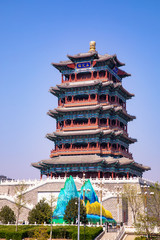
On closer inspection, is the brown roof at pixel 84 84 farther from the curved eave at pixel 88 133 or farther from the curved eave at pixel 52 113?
Result: the curved eave at pixel 88 133

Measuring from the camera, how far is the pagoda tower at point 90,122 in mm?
67000

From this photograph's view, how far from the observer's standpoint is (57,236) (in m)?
41.2

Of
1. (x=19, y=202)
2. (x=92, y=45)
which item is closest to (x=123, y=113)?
(x=92, y=45)

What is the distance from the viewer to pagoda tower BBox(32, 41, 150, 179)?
6700 centimetres

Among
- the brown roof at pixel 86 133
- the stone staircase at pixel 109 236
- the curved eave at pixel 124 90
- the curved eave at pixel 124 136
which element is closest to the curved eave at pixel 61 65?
the curved eave at pixel 124 90

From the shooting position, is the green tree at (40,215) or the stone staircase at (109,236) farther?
the green tree at (40,215)

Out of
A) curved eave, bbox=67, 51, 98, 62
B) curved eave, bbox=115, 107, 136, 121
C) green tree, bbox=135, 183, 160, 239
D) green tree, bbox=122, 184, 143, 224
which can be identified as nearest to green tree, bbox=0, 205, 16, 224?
green tree, bbox=122, 184, 143, 224

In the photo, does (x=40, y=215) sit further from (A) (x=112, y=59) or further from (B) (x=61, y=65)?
(B) (x=61, y=65)

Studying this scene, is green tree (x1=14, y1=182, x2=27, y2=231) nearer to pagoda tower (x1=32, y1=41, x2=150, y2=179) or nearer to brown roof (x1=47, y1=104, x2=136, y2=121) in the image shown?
pagoda tower (x1=32, y1=41, x2=150, y2=179)

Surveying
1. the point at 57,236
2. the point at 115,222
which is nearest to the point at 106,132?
the point at 115,222

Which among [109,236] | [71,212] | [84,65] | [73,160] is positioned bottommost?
[109,236]

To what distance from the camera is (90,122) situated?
245ft

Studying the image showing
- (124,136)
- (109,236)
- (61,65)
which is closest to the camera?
(109,236)

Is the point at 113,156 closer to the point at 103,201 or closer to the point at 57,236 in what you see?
the point at 103,201
